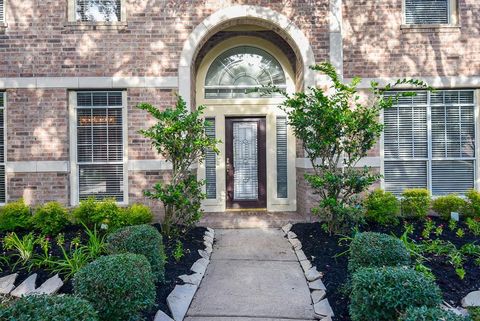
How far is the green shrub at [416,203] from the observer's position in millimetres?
6363

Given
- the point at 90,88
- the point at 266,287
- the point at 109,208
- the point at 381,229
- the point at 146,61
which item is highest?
the point at 146,61

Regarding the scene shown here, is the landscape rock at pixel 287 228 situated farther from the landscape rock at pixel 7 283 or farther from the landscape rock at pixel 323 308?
the landscape rock at pixel 7 283

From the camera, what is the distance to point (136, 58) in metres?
6.61

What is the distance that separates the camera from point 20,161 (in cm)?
653

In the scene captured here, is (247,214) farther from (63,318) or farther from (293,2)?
(63,318)

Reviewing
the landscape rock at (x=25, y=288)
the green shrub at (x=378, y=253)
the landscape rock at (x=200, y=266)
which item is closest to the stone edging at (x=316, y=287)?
the green shrub at (x=378, y=253)

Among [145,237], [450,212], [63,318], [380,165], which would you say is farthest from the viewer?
[380,165]

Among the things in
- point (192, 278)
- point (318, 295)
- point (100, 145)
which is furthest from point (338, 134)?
point (100, 145)

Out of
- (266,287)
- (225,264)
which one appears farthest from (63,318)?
(225,264)

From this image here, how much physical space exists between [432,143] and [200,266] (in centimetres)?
551

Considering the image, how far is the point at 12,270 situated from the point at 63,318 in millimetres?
2676

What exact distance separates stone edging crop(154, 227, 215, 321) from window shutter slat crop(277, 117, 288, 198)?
3.05m

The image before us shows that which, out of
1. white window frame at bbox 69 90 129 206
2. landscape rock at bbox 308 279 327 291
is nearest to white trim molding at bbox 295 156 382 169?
landscape rock at bbox 308 279 327 291

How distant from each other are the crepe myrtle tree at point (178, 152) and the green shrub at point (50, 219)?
1952 millimetres
